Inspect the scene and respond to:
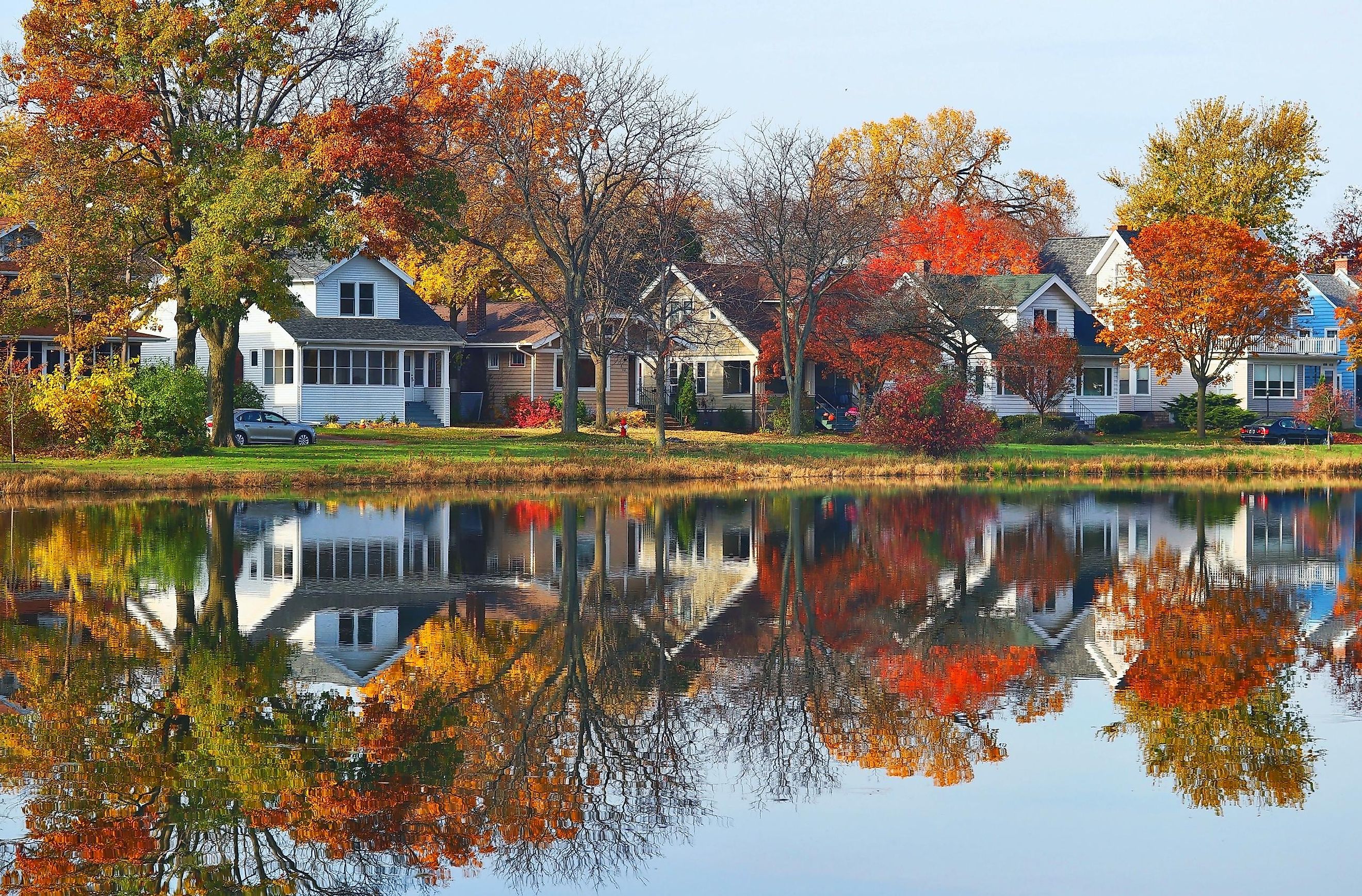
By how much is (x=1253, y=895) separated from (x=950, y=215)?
8259 cm

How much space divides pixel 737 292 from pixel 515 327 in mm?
10290

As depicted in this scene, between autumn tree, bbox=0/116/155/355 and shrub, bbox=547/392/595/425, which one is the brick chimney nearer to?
shrub, bbox=547/392/595/425

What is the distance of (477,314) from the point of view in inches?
2876

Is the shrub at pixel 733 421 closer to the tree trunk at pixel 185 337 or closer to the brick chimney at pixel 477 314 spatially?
the brick chimney at pixel 477 314

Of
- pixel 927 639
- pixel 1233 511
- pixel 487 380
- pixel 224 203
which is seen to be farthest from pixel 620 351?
pixel 927 639

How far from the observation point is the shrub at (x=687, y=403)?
230 ft

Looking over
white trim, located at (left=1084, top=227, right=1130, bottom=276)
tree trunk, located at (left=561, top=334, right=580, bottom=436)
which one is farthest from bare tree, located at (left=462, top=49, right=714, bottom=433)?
white trim, located at (left=1084, top=227, right=1130, bottom=276)

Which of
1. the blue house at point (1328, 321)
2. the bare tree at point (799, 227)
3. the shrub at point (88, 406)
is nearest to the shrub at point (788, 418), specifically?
the bare tree at point (799, 227)

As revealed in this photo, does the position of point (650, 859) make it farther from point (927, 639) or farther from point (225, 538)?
point (225, 538)

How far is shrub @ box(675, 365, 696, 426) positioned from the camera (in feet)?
230

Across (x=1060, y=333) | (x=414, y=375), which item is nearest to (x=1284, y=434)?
(x=1060, y=333)

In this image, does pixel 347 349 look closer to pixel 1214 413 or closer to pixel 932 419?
pixel 932 419

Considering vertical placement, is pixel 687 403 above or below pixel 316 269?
below

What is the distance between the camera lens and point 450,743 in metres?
12.4
